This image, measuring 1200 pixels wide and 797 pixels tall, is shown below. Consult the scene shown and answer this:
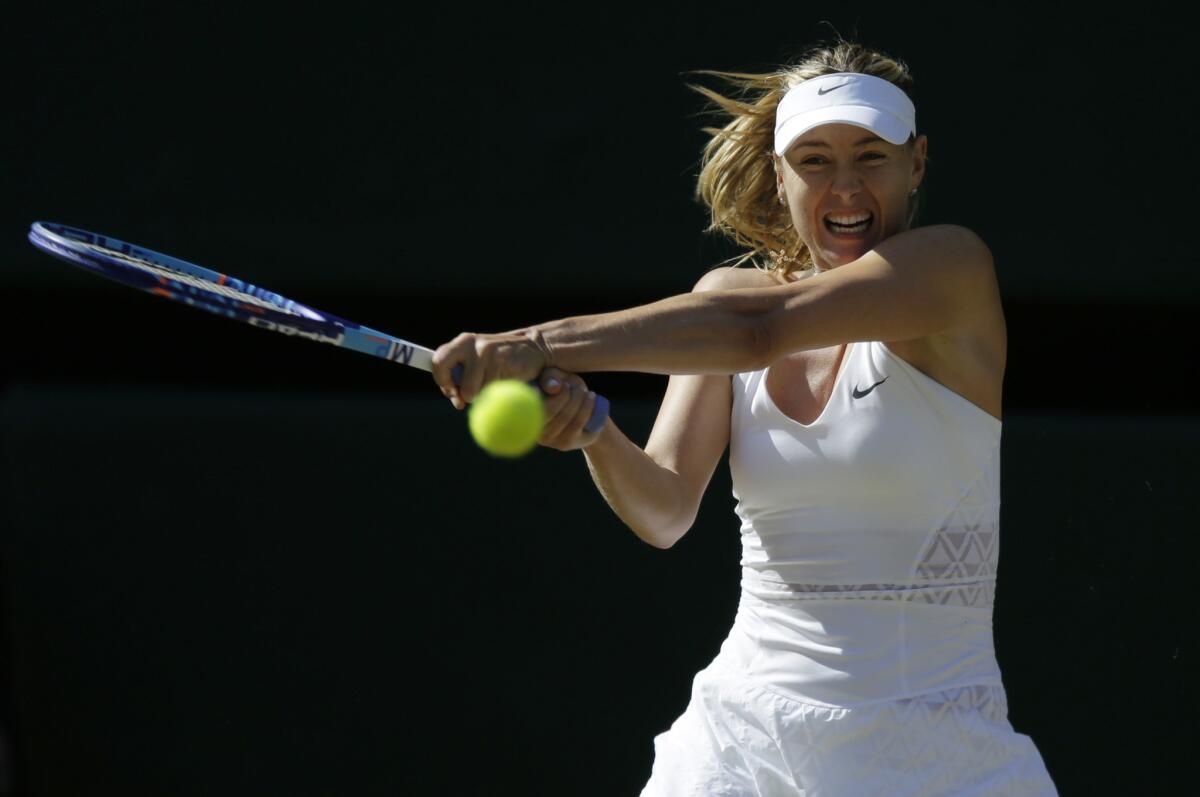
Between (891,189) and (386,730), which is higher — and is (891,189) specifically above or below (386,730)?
above

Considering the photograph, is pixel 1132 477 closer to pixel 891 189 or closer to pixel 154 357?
pixel 891 189

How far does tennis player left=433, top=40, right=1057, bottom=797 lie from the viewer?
2111 millimetres

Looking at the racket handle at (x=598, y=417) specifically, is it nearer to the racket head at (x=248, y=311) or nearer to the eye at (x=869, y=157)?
the racket head at (x=248, y=311)

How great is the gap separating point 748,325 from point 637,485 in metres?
0.37

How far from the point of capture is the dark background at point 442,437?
3.69 metres

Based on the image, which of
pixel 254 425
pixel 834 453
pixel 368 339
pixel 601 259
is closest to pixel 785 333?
pixel 834 453

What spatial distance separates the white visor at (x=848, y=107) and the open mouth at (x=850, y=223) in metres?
0.12

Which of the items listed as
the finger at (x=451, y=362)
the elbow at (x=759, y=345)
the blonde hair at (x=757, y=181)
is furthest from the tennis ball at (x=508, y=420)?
the blonde hair at (x=757, y=181)

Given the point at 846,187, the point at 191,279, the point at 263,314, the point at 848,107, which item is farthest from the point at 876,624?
the point at 191,279

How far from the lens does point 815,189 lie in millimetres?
2359

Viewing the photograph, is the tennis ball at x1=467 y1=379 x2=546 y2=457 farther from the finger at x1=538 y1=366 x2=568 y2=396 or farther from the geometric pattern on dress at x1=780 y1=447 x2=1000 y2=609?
the geometric pattern on dress at x1=780 y1=447 x2=1000 y2=609

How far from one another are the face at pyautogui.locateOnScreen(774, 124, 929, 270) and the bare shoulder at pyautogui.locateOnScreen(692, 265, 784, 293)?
0.13m

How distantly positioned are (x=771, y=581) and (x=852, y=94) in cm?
73

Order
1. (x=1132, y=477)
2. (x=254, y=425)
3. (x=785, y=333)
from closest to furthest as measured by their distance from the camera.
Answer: (x=785, y=333) → (x=1132, y=477) → (x=254, y=425)
